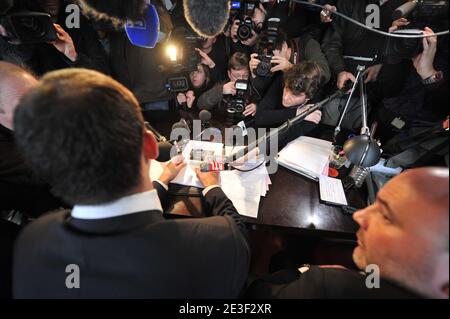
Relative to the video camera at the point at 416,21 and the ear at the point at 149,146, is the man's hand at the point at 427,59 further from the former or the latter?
the ear at the point at 149,146

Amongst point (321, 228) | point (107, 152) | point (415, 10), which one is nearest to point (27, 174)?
point (107, 152)

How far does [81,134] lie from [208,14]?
910 mm

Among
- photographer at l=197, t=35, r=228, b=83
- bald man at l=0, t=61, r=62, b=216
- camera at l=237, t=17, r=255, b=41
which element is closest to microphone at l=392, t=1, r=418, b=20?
camera at l=237, t=17, r=255, b=41

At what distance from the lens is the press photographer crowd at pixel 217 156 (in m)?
0.69

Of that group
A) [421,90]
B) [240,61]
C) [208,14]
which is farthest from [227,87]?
[421,90]

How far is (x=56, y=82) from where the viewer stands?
2.15 ft

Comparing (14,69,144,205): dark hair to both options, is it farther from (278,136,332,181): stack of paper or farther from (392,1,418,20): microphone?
(392,1,418,20): microphone

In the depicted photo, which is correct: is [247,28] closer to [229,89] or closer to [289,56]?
[229,89]

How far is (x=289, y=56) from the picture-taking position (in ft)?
7.36

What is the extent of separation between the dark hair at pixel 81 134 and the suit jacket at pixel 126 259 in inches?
4.7

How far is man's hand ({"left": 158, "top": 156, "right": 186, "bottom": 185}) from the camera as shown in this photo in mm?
1405

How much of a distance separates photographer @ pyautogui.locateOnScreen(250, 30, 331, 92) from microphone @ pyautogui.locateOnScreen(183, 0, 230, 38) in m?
0.79

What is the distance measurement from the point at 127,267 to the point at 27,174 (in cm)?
108

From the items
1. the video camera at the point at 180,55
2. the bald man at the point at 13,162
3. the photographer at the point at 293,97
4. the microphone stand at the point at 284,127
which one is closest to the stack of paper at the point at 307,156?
the photographer at the point at 293,97
